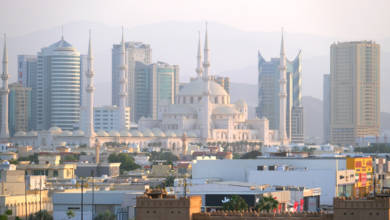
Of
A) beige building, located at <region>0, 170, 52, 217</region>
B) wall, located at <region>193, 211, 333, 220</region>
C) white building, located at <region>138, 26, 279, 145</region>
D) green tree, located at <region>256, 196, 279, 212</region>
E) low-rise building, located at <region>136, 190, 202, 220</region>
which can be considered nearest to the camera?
low-rise building, located at <region>136, 190, 202, 220</region>

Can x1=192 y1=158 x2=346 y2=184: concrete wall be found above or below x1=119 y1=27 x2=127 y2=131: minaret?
below

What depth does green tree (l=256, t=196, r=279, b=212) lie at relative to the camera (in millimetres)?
50900

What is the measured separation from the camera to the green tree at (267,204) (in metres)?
50.9

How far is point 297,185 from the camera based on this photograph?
67562mm

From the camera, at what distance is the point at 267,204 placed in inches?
2031

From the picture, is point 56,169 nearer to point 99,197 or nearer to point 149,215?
point 99,197

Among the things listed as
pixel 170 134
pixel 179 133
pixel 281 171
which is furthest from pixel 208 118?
pixel 281 171

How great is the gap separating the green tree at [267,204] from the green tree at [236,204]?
1.81ft

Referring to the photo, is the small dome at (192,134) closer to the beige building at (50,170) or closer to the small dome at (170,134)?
the small dome at (170,134)

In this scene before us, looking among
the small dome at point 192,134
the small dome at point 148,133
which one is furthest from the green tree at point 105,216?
the small dome at point 192,134

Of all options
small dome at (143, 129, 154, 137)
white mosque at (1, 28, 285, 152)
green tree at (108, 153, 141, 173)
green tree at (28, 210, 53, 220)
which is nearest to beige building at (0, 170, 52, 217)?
green tree at (28, 210, 53, 220)

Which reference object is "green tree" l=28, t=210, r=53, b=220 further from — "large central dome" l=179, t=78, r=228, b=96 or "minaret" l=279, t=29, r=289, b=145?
"large central dome" l=179, t=78, r=228, b=96

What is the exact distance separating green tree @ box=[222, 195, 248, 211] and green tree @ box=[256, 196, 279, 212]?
1.81 ft

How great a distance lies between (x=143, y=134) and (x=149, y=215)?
477 feet
